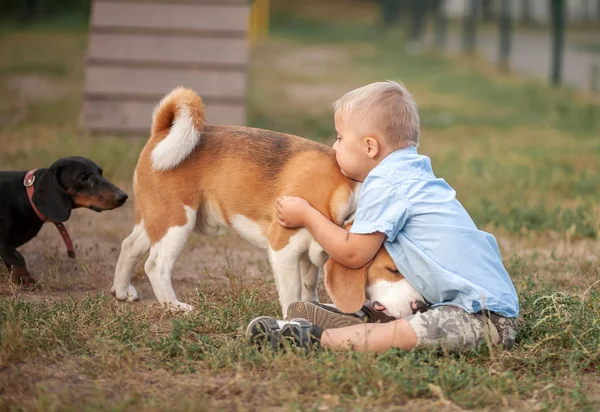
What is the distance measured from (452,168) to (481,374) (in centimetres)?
490

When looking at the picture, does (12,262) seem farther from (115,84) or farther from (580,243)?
(115,84)

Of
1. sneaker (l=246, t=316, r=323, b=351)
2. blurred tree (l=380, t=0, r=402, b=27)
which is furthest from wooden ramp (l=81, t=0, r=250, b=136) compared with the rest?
Result: blurred tree (l=380, t=0, r=402, b=27)

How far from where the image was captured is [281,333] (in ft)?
12.0

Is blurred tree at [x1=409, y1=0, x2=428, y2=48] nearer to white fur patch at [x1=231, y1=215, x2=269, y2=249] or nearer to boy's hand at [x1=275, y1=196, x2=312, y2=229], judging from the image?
white fur patch at [x1=231, y1=215, x2=269, y2=249]

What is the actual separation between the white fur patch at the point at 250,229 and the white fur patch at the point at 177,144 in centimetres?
39

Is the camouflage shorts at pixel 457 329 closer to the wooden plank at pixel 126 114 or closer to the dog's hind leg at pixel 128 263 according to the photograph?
the dog's hind leg at pixel 128 263

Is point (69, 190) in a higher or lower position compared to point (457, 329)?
higher

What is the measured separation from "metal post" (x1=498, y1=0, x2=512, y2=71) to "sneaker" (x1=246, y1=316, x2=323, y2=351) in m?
12.9

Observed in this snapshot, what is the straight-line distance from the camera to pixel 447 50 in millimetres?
20922

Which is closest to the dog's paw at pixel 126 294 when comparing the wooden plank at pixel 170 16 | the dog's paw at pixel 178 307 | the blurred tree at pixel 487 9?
the dog's paw at pixel 178 307

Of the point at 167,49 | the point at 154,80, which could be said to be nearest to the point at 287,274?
the point at 154,80

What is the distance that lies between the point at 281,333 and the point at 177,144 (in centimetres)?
112

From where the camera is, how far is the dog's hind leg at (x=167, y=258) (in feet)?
14.1

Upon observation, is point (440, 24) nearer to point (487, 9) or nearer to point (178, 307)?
point (487, 9)
